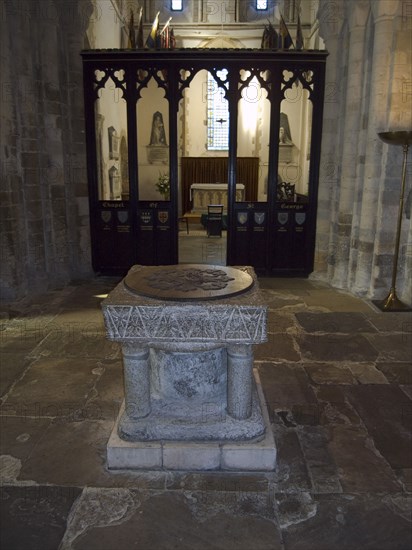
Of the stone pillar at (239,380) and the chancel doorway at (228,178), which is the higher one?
the chancel doorway at (228,178)

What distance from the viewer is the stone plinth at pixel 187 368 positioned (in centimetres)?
244

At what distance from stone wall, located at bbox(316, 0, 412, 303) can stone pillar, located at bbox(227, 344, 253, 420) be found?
12.0 ft

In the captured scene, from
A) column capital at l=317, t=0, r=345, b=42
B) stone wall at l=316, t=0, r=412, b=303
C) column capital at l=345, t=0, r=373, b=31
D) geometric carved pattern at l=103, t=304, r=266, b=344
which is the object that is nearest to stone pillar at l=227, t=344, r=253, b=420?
geometric carved pattern at l=103, t=304, r=266, b=344

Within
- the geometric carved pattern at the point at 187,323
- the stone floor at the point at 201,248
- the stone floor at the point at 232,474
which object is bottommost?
the stone floor at the point at 232,474

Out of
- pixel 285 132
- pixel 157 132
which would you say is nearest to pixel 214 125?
pixel 157 132

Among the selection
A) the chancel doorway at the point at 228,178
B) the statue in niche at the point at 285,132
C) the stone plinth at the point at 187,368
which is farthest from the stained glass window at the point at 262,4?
the stone plinth at the point at 187,368

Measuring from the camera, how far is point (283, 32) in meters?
7.05

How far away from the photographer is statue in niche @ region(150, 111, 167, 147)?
46.5 ft

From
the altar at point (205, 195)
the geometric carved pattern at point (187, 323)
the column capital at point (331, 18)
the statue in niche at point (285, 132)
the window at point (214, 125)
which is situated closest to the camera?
the geometric carved pattern at point (187, 323)

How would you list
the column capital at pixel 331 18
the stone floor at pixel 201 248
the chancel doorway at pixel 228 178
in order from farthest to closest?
1. the stone floor at pixel 201 248
2. the chancel doorway at pixel 228 178
3. the column capital at pixel 331 18

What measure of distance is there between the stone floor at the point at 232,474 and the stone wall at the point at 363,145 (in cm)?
159

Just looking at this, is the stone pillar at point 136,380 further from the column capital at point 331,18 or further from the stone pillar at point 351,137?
the column capital at point 331,18

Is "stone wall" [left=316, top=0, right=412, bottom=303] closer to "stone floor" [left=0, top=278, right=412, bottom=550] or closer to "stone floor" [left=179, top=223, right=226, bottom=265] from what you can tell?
"stone floor" [left=0, top=278, right=412, bottom=550]

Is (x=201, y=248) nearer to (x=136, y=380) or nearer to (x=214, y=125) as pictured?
(x=136, y=380)
